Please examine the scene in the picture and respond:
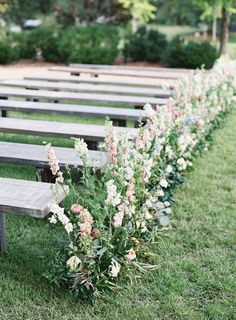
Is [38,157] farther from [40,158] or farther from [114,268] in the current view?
[114,268]

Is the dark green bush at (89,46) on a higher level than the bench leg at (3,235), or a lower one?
higher

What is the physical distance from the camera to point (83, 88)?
25.1ft

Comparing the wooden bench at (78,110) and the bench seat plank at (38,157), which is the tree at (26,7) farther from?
the bench seat plank at (38,157)

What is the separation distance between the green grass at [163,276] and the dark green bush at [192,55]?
9.90 meters

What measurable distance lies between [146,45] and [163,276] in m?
12.8

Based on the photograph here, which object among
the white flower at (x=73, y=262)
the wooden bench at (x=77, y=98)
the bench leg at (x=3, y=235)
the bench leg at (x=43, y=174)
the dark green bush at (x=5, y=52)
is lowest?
the bench leg at (x=3, y=235)

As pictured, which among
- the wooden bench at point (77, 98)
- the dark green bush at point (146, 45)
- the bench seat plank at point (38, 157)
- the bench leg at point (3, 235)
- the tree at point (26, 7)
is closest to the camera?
the bench leg at point (3, 235)

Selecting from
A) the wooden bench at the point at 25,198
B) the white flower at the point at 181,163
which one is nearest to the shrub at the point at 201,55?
the white flower at the point at 181,163

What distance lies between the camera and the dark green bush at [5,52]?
1466 centimetres

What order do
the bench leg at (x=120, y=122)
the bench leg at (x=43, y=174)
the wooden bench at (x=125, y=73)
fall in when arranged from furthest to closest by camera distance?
1. the wooden bench at (x=125, y=73)
2. the bench leg at (x=120, y=122)
3. the bench leg at (x=43, y=174)

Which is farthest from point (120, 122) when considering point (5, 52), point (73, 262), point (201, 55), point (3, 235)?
point (5, 52)

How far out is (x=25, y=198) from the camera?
3.04m

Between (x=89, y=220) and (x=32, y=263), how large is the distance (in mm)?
761

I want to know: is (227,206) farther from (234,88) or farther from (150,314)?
(234,88)
